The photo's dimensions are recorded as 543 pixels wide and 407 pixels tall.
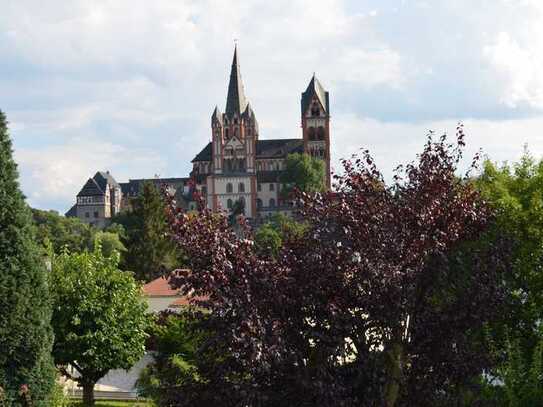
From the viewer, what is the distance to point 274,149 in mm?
148125

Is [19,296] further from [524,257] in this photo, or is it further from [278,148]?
[278,148]

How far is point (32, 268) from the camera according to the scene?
53.2 feet

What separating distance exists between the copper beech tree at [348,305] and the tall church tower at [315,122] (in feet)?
448

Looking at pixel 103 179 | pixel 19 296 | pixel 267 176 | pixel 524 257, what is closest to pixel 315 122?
pixel 267 176

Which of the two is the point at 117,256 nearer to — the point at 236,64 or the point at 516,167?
the point at 516,167

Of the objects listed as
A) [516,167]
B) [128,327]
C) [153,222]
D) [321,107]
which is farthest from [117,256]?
[321,107]

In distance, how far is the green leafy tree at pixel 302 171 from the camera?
135 metres

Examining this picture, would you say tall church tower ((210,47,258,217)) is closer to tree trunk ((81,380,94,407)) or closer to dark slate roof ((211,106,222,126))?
dark slate roof ((211,106,222,126))

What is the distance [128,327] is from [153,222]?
123 feet

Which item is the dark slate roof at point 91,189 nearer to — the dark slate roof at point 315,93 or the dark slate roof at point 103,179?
the dark slate roof at point 103,179

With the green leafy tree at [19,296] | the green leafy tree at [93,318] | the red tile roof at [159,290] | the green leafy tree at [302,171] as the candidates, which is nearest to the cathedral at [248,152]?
the green leafy tree at [302,171]

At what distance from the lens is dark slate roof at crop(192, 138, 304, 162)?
483 feet

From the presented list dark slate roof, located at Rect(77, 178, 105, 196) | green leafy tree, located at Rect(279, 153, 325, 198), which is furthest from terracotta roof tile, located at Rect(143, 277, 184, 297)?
dark slate roof, located at Rect(77, 178, 105, 196)

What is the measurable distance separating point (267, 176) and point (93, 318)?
398 feet
